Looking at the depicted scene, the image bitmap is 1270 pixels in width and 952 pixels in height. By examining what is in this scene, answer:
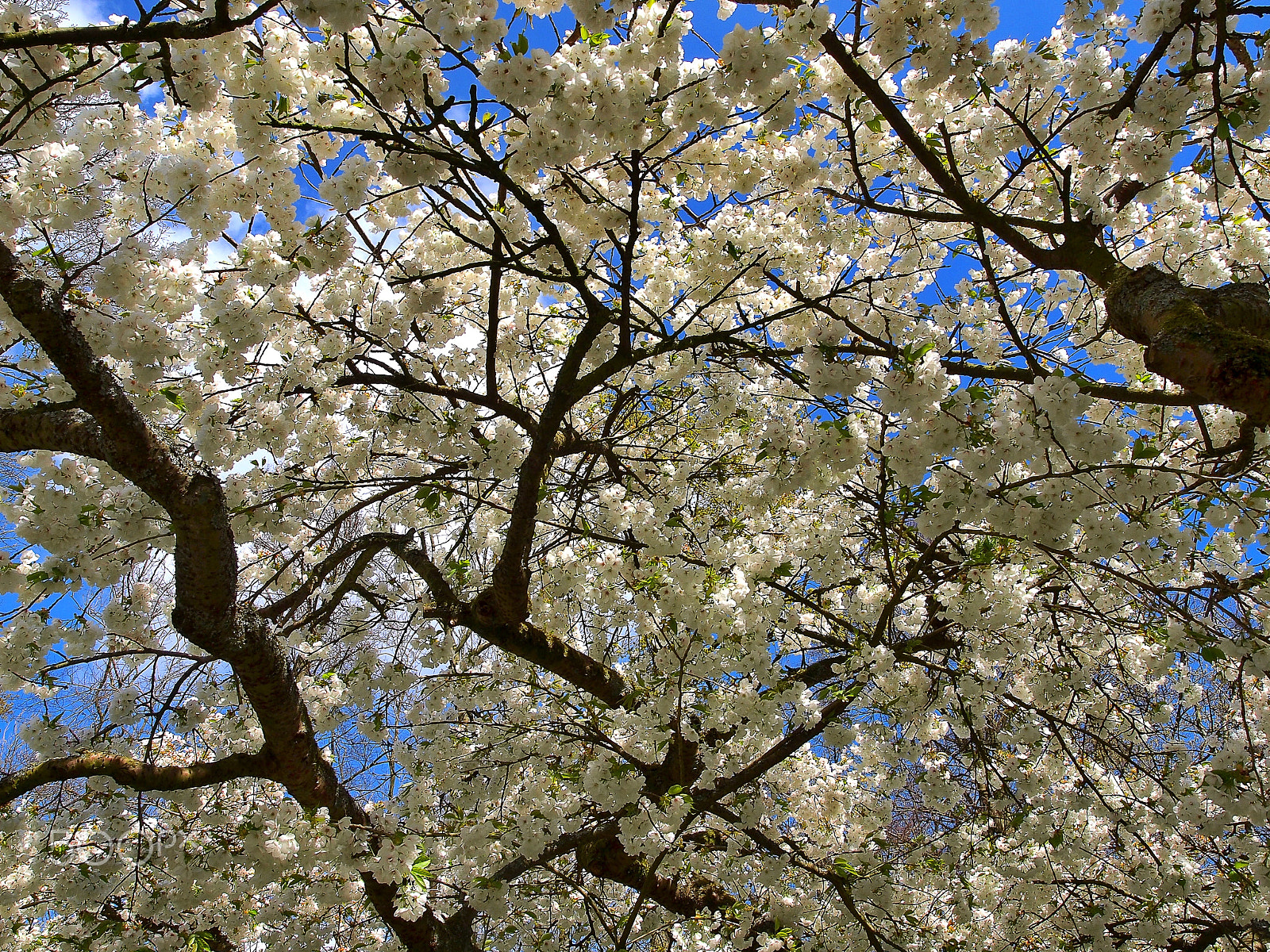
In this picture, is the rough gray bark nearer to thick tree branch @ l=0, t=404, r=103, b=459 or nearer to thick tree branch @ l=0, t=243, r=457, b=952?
thick tree branch @ l=0, t=243, r=457, b=952

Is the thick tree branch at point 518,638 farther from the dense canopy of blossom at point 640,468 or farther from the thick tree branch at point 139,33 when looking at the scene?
the thick tree branch at point 139,33

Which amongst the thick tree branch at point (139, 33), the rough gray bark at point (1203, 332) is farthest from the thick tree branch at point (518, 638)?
the rough gray bark at point (1203, 332)

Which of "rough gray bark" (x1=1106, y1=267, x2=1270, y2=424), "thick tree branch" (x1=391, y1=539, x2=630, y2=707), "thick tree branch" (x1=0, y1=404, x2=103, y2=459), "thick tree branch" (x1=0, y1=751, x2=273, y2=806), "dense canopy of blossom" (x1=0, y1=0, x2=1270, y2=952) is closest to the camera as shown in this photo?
"rough gray bark" (x1=1106, y1=267, x2=1270, y2=424)

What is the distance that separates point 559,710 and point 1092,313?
14.2ft

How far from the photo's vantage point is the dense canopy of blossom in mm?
2701

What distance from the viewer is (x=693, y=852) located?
4738 mm

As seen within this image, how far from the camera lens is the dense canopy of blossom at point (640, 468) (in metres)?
2.70

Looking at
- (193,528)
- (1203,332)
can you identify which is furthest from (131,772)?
(1203,332)

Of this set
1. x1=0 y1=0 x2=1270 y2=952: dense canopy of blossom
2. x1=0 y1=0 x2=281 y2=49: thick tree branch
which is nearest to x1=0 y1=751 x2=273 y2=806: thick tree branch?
x1=0 y1=0 x2=1270 y2=952: dense canopy of blossom

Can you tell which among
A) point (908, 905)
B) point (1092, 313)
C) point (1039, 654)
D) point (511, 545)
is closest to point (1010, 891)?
point (908, 905)

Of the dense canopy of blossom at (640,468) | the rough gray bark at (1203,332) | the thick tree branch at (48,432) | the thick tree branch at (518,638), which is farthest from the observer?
the thick tree branch at (518,638)

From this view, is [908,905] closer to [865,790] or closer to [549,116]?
[865,790]

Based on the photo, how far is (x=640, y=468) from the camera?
530cm

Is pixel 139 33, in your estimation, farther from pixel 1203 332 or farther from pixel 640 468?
pixel 640 468
